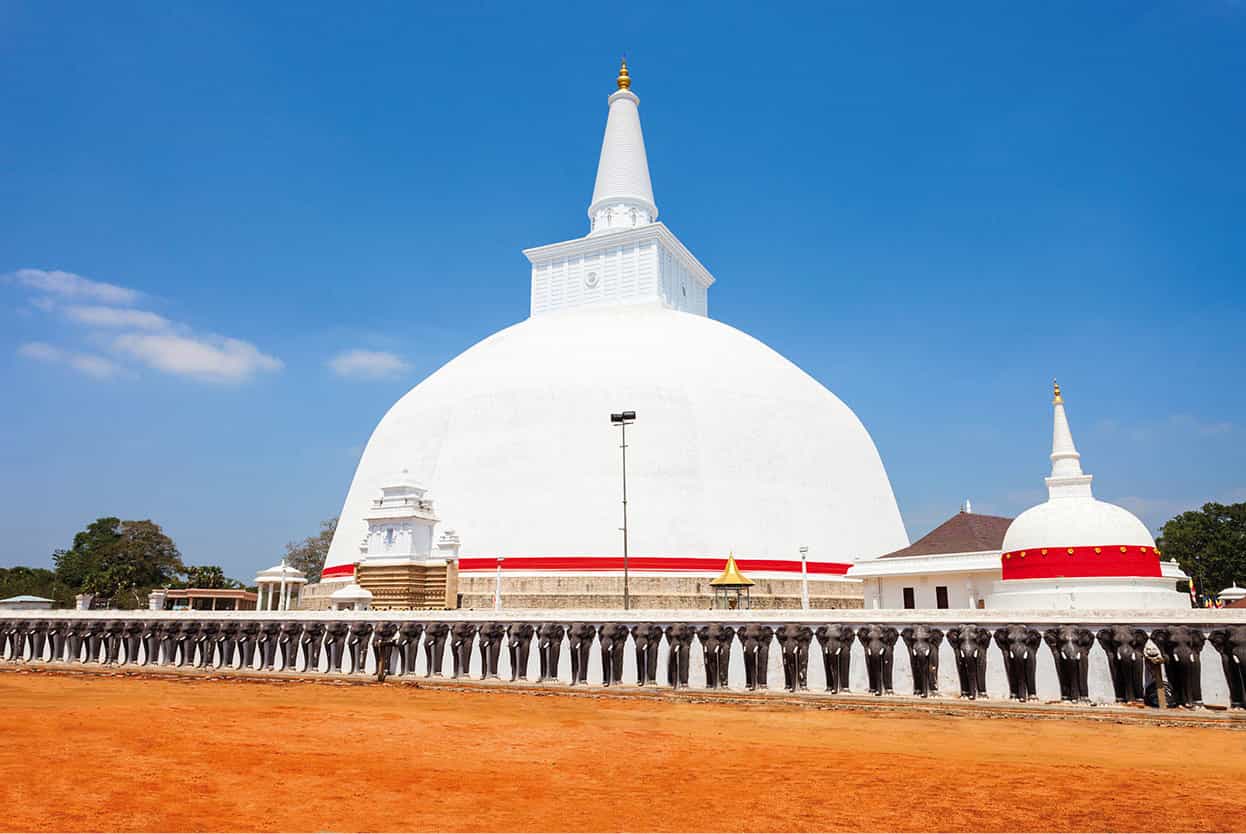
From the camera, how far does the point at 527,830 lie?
6219mm

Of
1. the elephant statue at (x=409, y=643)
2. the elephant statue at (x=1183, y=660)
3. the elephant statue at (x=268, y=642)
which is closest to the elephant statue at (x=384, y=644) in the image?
the elephant statue at (x=409, y=643)

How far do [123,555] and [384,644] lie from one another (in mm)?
56545

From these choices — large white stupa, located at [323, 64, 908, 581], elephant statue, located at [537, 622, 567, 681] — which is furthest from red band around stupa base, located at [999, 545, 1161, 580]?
large white stupa, located at [323, 64, 908, 581]

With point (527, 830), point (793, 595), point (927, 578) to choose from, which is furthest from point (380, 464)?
point (527, 830)

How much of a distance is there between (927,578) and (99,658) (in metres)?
27.3

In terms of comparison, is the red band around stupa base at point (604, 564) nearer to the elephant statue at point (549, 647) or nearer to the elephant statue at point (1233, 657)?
the elephant statue at point (549, 647)

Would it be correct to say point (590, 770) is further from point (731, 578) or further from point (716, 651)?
point (731, 578)

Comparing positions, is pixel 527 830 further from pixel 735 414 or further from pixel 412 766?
pixel 735 414

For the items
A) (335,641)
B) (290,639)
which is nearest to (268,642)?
(290,639)

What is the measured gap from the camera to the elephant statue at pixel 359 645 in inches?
805

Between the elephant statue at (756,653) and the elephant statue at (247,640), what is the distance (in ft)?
41.8

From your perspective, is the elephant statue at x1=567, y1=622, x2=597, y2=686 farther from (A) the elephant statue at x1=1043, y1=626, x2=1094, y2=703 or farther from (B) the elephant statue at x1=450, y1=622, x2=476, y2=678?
(A) the elephant statue at x1=1043, y1=626, x2=1094, y2=703

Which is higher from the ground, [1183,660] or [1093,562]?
[1093,562]

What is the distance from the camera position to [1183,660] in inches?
542
